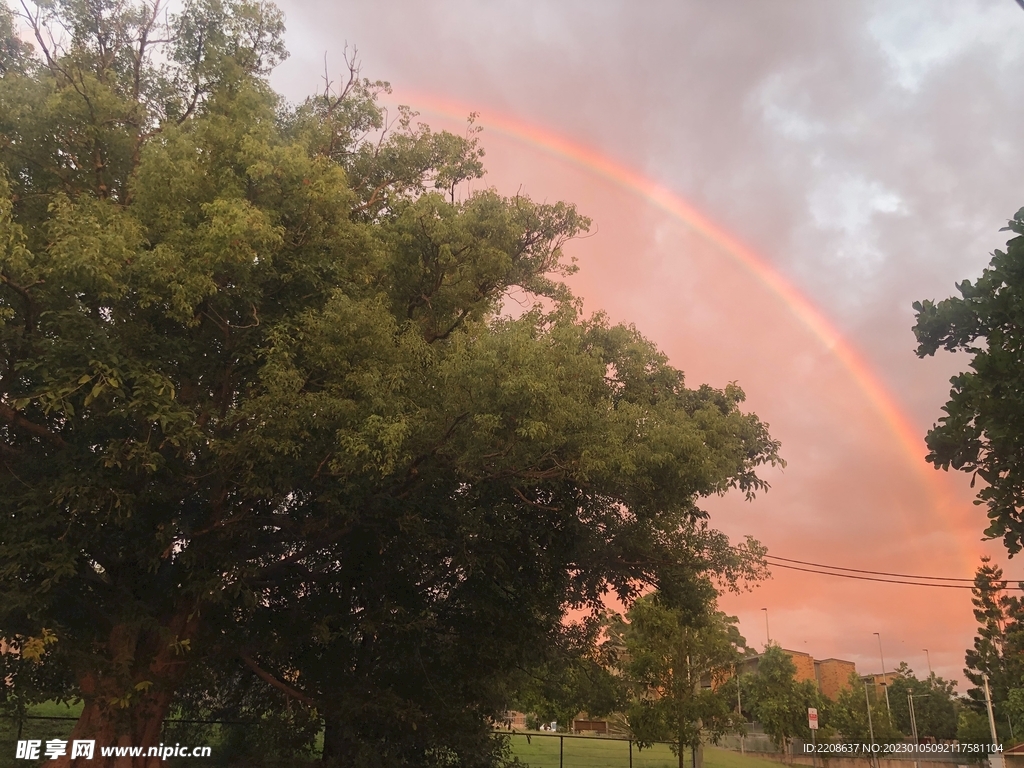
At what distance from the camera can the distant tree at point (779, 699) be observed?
4356cm

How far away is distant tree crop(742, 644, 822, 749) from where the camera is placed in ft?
143

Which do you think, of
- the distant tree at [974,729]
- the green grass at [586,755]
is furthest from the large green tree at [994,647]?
the green grass at [586,755]

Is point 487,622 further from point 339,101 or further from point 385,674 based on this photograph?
point 339,101

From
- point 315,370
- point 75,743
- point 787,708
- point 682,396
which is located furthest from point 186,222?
point 787,708

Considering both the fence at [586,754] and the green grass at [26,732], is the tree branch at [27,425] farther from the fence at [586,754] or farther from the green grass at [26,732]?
the fence at [586,754]

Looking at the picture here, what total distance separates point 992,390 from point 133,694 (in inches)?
479

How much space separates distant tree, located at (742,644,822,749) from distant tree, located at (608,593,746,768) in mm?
23791

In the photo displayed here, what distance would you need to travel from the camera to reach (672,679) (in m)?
21.8

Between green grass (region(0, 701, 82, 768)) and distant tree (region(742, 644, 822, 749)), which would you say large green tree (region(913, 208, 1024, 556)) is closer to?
green grass (region(0, 701, 82, 768))

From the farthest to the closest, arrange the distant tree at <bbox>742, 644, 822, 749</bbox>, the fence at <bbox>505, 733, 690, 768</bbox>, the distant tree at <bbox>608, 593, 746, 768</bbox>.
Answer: the distant tree at <bbox>742, 644, 822, 749</bbox>, the fence at <bbox>505, 733, 690, 768</bbox>, the distant tree at <bbox>608, 593, 746, 768</bbox>

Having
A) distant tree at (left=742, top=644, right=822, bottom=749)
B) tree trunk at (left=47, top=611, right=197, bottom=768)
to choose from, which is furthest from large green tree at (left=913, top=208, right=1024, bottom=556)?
distant tree at (left=742, top=644, right=822, bottom=749)

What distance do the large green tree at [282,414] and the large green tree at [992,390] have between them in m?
4.23

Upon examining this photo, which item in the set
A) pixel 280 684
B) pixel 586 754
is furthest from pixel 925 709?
pixel 280 684

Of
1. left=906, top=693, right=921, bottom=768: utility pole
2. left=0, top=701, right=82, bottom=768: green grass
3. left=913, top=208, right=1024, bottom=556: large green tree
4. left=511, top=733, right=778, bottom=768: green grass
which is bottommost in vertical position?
left=906, top=693, right=921, bottom=768: utility pole
